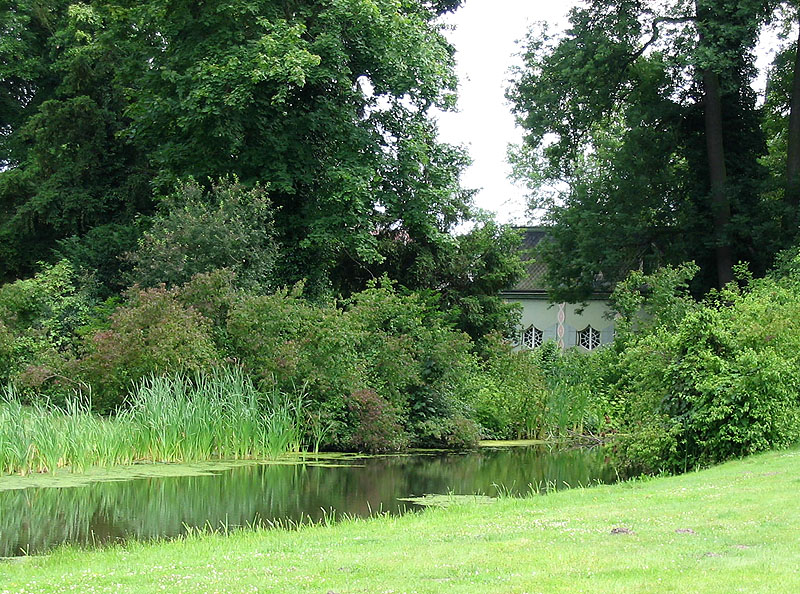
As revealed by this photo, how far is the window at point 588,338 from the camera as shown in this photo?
53156 millimetres

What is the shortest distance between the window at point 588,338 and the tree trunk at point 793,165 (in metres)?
21.4

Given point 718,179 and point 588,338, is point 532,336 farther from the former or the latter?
point 718,179

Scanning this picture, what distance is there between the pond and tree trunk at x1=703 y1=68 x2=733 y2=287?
15.6m

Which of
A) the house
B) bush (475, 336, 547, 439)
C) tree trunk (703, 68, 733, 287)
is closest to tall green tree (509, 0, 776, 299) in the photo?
tree trunk (703, 68, 733, 287)

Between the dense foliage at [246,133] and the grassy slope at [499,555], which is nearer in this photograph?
the grassy slope at [499,555]

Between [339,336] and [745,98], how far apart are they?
2017 centimetres

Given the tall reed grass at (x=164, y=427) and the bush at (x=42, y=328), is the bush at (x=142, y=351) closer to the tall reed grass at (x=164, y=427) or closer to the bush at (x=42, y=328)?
the tall reed grass at (x=164, y=427)

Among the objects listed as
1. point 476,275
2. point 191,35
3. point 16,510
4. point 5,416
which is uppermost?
point 191,35

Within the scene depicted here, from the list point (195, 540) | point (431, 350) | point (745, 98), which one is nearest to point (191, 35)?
point (431, 350)

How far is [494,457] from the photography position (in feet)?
67.1

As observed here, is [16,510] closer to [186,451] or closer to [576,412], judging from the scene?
[186,451]

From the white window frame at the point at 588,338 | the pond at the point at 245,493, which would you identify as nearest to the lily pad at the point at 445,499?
the pond at the point at 245,493

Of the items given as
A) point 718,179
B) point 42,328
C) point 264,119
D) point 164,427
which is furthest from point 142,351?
point 718,179

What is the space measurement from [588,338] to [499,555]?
46741mm
